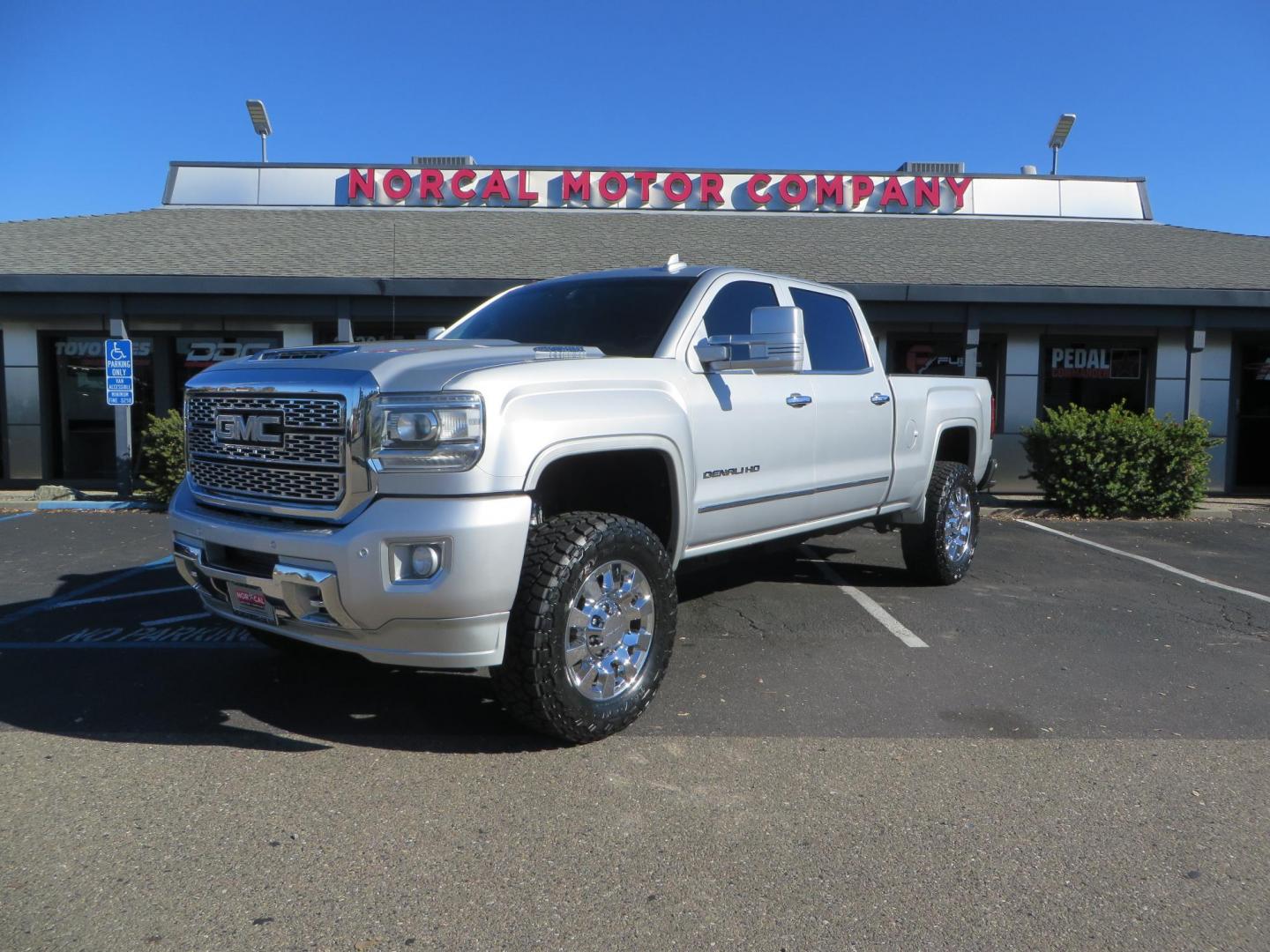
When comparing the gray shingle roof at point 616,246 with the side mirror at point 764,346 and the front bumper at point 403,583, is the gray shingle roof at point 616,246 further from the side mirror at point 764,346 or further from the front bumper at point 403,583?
the front bumper at point 403,583

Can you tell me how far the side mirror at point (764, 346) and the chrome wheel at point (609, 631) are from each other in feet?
3.74

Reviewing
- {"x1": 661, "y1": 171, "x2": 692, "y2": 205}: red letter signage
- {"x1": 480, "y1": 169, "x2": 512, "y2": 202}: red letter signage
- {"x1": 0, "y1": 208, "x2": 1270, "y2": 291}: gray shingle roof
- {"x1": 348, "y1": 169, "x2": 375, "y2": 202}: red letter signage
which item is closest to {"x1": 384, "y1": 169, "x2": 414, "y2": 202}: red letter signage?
{"x1": 348, "y1": 169, "x2": 375, "y2": 202}: red letter signage

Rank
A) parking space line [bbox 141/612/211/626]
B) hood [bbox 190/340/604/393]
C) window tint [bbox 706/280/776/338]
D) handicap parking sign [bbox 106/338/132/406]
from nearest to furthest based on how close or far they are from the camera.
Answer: hood [bbox 190/340/604/393] < window tint [bbox 706/280/776/338] < parking space line [bbox 141/612/211/626] < handicap parking sign [bbox 106/338/132/406]

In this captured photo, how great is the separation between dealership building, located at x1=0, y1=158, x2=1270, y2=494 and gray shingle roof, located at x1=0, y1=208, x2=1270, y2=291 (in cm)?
7

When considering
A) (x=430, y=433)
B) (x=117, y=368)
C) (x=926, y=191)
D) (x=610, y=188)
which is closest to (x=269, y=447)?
(x=430, y=433)

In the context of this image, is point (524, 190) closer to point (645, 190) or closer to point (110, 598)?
point (645, 190)

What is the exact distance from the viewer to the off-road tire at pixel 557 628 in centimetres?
344

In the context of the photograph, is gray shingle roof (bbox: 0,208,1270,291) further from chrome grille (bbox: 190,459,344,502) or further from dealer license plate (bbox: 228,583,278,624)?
dealer license plate (bbox: 228,583,278,624)

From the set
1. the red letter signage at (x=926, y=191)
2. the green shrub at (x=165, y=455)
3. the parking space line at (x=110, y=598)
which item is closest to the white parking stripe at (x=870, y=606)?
the parking space line at (x=110, y=598)

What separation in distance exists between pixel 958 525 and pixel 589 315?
11.6ft

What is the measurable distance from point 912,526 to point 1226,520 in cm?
721

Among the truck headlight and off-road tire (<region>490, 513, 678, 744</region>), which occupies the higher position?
the truck headlight

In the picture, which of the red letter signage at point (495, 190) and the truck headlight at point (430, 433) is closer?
the truck headlight at point (430, 433)

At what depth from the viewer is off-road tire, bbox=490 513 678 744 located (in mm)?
3443
